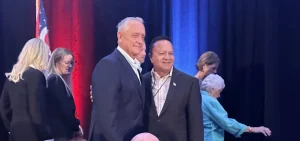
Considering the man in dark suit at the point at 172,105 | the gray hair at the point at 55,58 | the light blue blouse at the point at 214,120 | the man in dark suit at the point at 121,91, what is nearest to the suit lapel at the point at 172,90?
the man in dark suit at the point at 172,105

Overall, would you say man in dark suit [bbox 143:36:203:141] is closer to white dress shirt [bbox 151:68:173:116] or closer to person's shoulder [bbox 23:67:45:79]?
white dress shirt [bbox 151:68:173:116]

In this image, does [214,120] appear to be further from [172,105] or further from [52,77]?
[52,77]

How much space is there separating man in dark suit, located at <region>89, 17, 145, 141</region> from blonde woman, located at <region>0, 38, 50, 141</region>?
2.88 feet

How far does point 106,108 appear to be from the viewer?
2.30 m

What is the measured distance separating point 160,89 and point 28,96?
92 cm

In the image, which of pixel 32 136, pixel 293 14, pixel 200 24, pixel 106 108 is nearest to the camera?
pixel 106 108

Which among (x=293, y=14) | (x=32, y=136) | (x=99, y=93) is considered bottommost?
(x=32, y=136)

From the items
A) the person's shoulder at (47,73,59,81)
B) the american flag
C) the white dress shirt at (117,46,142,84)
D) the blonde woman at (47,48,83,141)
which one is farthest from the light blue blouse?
the american flag

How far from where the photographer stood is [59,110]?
3.64 metres

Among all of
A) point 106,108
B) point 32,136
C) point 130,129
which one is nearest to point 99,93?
point 106,108

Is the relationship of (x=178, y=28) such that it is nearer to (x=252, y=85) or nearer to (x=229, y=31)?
(x=229, y=31)

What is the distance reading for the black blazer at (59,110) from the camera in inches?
143

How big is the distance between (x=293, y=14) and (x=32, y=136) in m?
2.65

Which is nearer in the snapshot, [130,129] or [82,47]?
[130,129]
